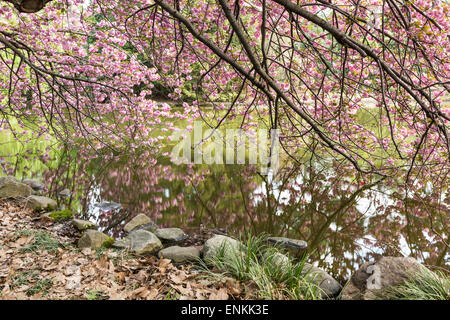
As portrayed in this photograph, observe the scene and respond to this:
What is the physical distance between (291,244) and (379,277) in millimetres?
1943

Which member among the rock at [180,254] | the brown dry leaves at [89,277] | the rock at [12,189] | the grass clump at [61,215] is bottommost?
the rock at [180,254]

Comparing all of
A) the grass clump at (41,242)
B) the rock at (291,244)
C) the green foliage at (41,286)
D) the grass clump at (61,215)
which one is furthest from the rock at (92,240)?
the rock at (291,244)

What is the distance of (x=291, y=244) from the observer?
525 cm

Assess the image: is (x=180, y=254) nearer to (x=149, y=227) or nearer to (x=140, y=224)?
(x=149, y=227)

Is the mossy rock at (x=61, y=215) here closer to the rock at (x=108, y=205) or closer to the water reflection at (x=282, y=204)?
the water reflection at (x=282, y=204)

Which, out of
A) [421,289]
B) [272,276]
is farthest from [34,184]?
[421,289]

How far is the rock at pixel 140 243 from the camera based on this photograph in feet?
15.2

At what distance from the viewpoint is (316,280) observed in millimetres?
3709

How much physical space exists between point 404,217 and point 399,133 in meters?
3.22

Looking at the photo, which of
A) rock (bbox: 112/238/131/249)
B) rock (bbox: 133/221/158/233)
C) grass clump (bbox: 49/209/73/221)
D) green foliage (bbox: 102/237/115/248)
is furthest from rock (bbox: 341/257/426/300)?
grass clump (bbox: 49/209/73/221)

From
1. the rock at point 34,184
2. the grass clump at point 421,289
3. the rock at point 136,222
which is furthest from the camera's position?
the rock at point 34,184

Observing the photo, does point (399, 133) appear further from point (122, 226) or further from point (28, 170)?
point (28, 170)

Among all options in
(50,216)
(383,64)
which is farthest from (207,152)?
(383,64)

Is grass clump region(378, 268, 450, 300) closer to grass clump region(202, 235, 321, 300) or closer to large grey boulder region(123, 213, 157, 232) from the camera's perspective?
grass clump region(202, 235, 321, 300)
